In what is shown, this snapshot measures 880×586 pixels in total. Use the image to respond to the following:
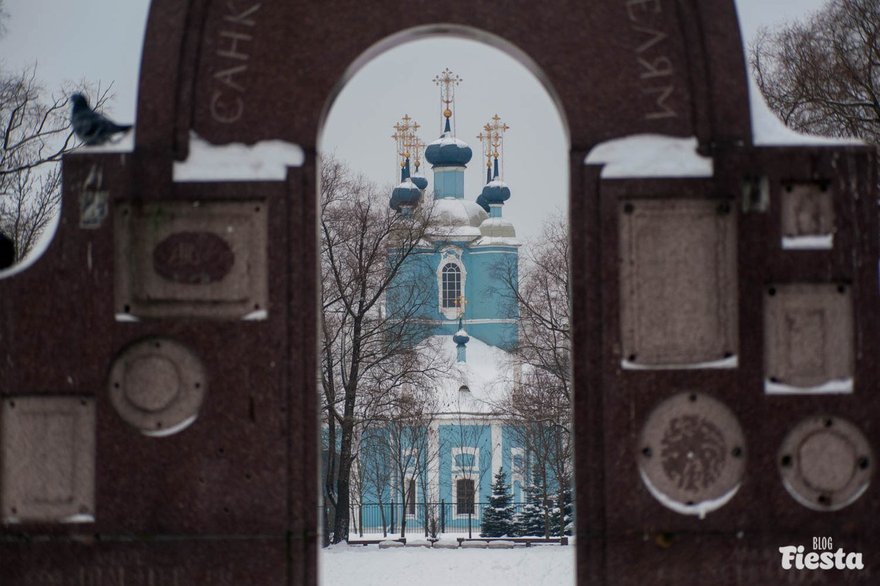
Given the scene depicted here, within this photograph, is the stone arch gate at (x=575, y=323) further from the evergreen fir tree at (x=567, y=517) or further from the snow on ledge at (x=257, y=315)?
the evergreen fir tree at (x=567, y=517)

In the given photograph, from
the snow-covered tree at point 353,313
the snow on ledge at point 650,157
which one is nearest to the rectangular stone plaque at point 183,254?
the snow on ledge at point 650,157

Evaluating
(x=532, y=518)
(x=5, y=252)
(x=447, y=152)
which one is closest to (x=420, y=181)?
(x=447, y=152)

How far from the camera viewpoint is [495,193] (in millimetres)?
67375

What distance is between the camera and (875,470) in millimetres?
9047

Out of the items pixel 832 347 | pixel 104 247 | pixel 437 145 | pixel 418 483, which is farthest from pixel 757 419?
pixel 437 145

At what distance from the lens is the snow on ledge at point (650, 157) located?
914 centimetres

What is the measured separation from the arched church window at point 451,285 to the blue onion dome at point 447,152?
14.2 ft

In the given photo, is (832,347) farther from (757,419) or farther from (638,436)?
(638,436)

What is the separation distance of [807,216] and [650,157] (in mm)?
975

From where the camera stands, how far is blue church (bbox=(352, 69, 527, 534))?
44344mm

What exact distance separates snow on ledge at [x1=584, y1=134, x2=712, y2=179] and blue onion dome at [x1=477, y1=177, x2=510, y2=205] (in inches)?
2295

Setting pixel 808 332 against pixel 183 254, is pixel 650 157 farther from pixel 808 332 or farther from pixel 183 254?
pixel 183 254

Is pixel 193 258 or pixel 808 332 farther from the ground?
pixel 193 258

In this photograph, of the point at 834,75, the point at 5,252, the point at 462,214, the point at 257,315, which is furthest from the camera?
the point at 462,214
